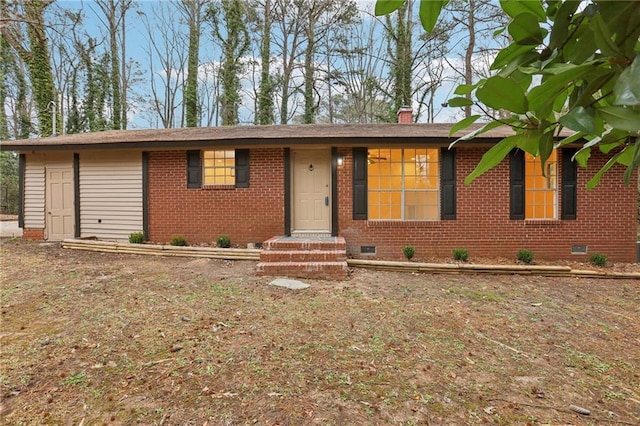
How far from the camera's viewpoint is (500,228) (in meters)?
6.71

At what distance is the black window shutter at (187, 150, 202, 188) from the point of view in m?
7.26

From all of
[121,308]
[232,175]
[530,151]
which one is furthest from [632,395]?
[232,175]

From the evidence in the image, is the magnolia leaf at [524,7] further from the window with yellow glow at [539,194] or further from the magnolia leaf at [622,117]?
the window with yellow glow at [539,194]

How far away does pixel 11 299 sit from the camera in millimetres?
3859

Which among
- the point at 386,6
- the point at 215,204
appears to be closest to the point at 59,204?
the point at 215,204

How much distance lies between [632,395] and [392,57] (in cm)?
1651

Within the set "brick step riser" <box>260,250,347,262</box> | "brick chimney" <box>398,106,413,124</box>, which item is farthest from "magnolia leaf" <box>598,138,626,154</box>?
"brick chimney" <box>398,106,413,124</box>

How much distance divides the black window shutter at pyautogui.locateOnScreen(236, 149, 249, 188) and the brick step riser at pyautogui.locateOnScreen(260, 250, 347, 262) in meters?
2.28

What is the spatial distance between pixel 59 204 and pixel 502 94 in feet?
33.1

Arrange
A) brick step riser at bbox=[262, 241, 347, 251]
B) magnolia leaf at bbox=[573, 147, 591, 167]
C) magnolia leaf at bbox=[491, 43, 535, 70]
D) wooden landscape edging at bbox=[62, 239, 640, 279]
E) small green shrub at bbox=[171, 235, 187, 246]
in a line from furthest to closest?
small green shrub at bbox=[171, 235, 187, 246] < brick step riser at bbox=[262, 241, 347, 251] < wooden landscape edging at bbox=[62, 239, 640, 279] < magnolia leaf at bbox=[573, 147, 591, 167] < magnolia leaf at bbox=[491, 43, 535, 70]

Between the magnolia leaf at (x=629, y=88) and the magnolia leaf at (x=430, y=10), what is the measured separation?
1.08 ft

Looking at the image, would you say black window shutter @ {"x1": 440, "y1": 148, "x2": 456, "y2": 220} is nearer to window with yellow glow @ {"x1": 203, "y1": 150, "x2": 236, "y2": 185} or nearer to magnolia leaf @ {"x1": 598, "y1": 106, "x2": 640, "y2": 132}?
window with yellow glow @ {"x1": 203, "y1": 150, "x2": 236, "y2": 185}

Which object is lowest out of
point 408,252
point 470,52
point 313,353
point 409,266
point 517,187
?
point 313,353

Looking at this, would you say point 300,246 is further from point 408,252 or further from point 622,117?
point 622,117
